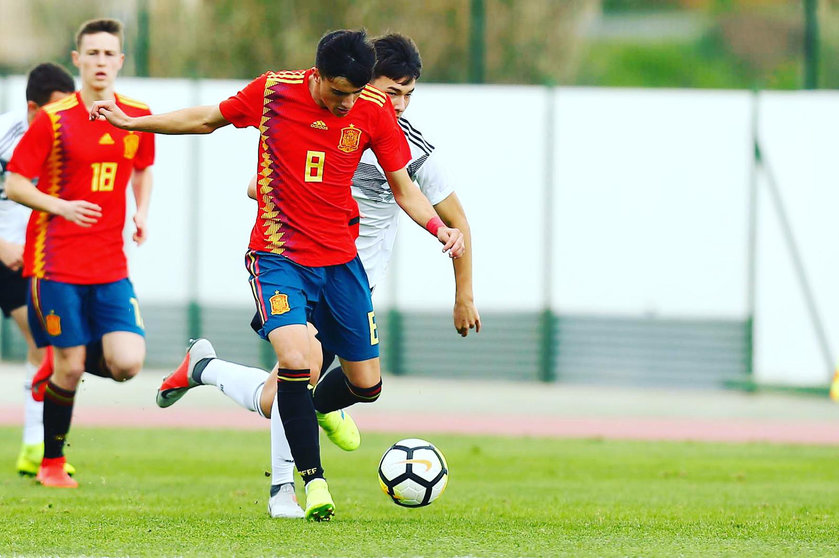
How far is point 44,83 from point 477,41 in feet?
28.2

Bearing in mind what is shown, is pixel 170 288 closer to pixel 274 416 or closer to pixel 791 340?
pixel 791 340

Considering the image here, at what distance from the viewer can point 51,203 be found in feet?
23.0

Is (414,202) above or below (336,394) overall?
above

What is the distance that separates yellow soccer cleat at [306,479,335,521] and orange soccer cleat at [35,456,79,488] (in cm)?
200

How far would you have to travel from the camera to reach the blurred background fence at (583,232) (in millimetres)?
14844

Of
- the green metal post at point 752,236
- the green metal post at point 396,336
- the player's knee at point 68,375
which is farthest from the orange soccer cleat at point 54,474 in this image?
the green metal post at point 752,236

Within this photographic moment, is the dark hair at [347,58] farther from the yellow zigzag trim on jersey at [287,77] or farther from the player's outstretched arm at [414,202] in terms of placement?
the player's outstretched arm at [414,202]

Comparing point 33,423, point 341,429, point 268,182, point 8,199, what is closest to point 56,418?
point 33,423

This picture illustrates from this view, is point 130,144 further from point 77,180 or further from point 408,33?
point 408,33

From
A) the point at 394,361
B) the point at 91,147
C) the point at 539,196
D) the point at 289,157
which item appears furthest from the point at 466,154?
the point at 289,157

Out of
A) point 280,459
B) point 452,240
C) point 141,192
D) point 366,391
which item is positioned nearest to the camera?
point 452,240

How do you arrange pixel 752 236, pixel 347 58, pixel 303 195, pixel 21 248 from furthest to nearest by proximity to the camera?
pixel 752 236 < pixel 21 248 < pixel 303 195 < pixel 347 58

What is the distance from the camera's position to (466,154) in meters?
15.4

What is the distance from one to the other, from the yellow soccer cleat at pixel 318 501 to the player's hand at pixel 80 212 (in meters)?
1.74
